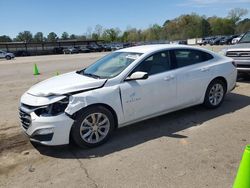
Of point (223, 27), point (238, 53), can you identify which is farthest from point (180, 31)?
point (238, 53)

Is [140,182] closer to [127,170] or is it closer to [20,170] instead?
[127,170]

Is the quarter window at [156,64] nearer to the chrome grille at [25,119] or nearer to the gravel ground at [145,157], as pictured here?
the gravel ground at [145,157]

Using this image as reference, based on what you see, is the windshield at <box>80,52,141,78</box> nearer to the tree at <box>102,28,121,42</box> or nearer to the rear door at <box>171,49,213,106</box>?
the rear door at <box>171,49,213,106</box>

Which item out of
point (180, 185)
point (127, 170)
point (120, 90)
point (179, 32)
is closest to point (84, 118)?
point (120, 90)

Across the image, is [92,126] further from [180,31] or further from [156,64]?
[180,31]

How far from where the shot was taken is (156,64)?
17.5ft

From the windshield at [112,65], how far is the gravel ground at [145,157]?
117 centimetres

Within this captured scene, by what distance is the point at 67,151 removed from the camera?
451 centimetres

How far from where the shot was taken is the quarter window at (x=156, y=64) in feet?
16.9

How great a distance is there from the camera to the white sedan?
14.0 feet

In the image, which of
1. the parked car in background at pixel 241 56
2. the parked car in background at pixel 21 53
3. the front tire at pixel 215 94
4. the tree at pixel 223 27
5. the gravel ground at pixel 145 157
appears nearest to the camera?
the gravel ground at pixel 145 157

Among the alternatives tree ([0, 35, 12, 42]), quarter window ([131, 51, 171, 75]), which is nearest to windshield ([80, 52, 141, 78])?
quarter window ([131, 51, 171, 75])

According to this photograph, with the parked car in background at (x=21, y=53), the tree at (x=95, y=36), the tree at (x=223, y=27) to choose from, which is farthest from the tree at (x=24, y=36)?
the tree at (x=223, y=27)

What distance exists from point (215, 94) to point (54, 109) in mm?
3810
